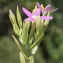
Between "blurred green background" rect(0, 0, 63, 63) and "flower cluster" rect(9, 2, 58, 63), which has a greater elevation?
"flower cluster" rect(9, 2, 58, 63)

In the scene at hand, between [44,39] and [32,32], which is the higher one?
[32,32]

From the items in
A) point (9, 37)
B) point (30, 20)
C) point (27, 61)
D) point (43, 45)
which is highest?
point (30, 20)

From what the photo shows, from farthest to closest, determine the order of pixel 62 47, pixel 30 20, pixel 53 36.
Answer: pixel 53 36 → pixel 62 47 → pixel 30 20

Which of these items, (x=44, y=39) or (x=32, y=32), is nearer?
(x=32, y=32)

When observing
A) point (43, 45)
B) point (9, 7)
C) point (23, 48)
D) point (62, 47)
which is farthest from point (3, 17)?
point (23, 48)

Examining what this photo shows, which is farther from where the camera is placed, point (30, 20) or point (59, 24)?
point (59, 24)

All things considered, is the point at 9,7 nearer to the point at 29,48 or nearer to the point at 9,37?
the point at 9,37

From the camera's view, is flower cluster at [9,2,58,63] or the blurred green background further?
the blurred green background

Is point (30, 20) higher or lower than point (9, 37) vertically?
higher
